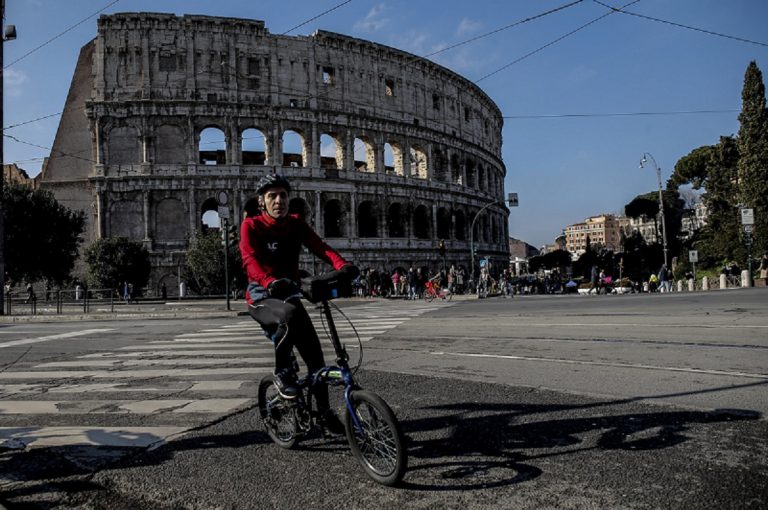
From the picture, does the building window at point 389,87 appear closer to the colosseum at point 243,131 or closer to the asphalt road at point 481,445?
the colosseum at point 243,131

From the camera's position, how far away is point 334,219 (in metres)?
44.1

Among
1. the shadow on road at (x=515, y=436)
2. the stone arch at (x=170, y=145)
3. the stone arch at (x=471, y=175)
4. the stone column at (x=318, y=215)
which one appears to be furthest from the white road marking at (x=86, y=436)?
the stone arch at (x=471, y=175)

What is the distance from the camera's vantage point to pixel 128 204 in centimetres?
3862

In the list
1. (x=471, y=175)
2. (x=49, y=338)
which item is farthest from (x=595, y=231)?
(x=49, y=338)

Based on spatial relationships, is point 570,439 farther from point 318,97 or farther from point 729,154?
point 729,154

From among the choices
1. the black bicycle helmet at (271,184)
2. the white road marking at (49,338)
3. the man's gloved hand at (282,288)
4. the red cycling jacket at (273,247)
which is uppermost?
the black bicycle helmet at (271,184)

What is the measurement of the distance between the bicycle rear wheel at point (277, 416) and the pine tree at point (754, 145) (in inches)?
1672

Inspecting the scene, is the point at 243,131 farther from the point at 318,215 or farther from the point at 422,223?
the point at 422,223

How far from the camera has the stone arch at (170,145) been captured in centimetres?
3916

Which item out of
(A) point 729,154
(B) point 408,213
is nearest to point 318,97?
(B) point 408,213

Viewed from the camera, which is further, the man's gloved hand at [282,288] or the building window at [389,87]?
the building window at [389,87]

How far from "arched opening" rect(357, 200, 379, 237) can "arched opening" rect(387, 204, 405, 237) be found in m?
1.28

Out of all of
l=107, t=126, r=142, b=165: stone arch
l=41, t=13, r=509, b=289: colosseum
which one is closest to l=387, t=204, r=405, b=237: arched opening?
l=41, t=13, r=509, b=289: colosseum

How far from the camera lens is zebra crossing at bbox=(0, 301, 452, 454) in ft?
13.9
